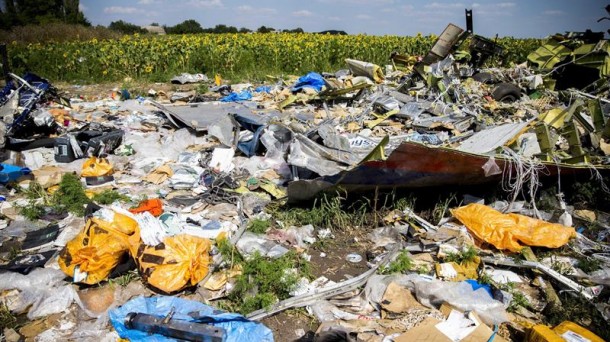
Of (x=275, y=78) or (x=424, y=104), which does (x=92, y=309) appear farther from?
(x=275, y=78)

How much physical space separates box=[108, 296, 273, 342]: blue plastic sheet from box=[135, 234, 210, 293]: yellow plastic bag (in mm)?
151

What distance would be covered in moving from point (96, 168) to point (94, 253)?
2670mm

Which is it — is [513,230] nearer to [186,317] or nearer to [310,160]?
[310,160]

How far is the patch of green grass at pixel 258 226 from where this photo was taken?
171 inches

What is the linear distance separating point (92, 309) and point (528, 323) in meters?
3.61

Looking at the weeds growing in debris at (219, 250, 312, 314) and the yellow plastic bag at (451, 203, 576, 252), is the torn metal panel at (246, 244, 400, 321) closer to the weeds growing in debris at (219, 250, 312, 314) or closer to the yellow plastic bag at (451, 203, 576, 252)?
the weeds growing in debris at (219, 250, 312, 314)

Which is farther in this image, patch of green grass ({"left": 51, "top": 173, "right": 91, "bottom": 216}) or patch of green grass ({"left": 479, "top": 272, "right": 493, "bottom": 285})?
patch of green grass ({"left": 51, "top": 173, "right": 91, "bottom": 216})

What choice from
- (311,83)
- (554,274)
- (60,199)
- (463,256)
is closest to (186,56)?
(311,83)

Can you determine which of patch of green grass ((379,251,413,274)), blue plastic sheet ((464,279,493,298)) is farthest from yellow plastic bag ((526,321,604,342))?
patch of green grass ((379,251,413,274))

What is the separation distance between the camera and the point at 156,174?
5.75 meters

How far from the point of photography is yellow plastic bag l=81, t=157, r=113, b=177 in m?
5.56

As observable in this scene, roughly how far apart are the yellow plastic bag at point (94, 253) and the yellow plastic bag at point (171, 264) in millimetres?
202

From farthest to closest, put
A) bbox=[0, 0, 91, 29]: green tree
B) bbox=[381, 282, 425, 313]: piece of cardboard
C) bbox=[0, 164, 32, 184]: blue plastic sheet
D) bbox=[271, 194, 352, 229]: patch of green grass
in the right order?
bbox=[0, 0, 91, 29]: green tree
bbox=[0, 164, 32, 184]: blue plastic sheet
bbox=[271, 194, 352, 229]: patch of green grass
bbox=[381, 282, 425, 313]: piece of cardboard

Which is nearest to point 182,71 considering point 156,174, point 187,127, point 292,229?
point 187,127
